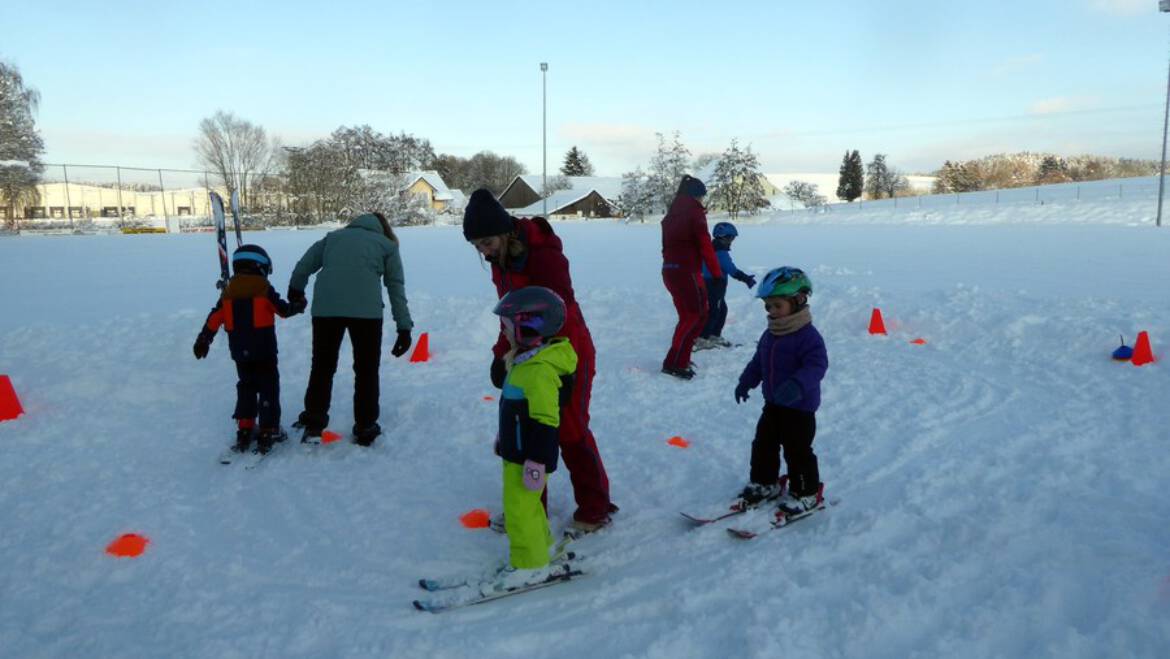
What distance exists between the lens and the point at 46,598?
3268mm

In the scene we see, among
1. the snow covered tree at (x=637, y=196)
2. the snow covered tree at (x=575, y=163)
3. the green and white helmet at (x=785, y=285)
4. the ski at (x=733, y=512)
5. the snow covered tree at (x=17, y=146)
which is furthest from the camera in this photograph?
the snow covered tree at (x=575, y=163)

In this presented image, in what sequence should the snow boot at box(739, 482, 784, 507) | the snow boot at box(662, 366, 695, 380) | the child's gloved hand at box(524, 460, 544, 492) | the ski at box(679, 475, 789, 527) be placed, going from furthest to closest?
the snow boot at box(662, 366, 695, 380)
the snow boot at box(739, 482, 784, 507)
the ski at box(679, 475, 789, 527)
the child's gloved hand at box(524, 460, 544, 492)

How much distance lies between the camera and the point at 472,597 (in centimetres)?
318

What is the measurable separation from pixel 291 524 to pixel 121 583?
873 mm

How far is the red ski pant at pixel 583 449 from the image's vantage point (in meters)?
3.61

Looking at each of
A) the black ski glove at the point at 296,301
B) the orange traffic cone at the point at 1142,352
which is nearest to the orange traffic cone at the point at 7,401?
the black ski glove at the point at 296,301

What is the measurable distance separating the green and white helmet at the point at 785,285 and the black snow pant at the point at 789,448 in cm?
65

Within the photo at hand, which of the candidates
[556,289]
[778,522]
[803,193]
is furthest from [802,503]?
[803,193]

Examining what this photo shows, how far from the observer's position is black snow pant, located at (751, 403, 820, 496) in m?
3.76

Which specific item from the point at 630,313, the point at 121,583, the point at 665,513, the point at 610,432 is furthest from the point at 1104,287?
the point at 121,583

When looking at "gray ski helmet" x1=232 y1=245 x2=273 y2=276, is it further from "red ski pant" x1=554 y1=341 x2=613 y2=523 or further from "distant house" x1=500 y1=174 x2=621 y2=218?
"distant house" x1=500 y1=174 x2=621 y2=218

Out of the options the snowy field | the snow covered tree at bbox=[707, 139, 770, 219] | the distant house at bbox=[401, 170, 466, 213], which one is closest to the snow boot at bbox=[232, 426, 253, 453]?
the snowy field

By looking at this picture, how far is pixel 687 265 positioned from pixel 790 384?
347 cm

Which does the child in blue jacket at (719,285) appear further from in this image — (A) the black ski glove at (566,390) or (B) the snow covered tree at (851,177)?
(B) the snow covered tree at (851,177)
